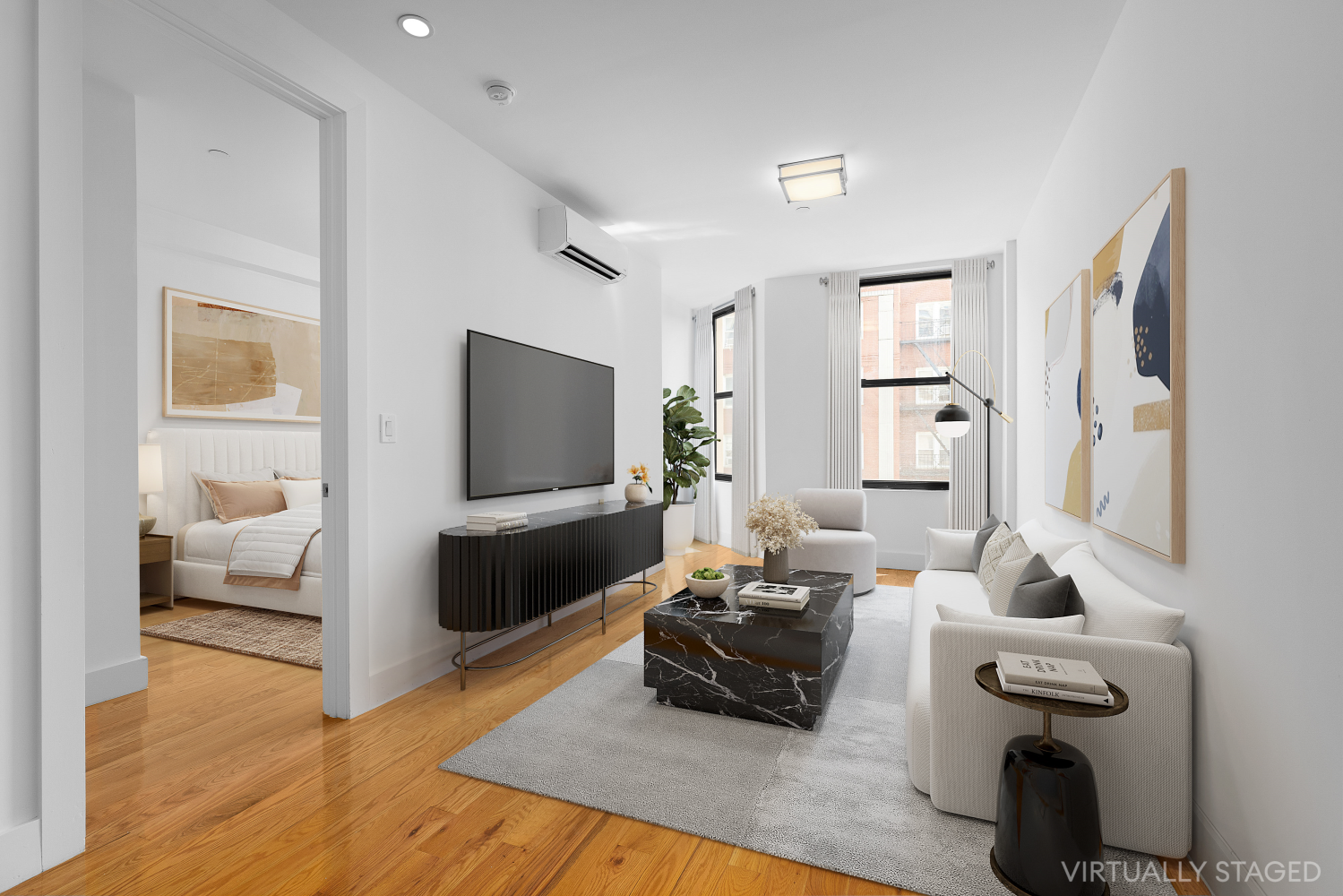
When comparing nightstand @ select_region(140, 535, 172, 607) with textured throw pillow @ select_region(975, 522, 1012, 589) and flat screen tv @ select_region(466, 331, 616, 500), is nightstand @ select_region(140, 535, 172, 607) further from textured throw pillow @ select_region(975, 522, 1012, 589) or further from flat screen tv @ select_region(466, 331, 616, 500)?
textured throw pillow @ select_region(975, 522, 1012, 589)

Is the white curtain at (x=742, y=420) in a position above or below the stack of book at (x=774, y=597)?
above

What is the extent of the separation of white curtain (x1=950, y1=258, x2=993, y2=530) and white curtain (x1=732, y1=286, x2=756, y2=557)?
6.12 feet

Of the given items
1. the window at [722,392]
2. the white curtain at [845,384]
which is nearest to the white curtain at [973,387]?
the white curtain at [845,384]

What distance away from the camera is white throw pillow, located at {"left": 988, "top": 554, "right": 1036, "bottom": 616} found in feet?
8.78

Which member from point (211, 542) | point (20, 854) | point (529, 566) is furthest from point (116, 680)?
point (529, 566)

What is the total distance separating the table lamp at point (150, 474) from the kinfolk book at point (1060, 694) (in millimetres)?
4896

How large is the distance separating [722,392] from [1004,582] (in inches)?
192

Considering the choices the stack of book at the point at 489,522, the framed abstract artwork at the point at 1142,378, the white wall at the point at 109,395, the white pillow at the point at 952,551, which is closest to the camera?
the framed abstract artwork at the point at 1142,378

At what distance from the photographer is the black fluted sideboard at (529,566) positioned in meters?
2.96

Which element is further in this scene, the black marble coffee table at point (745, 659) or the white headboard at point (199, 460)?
the white headboard at point (199, 460)

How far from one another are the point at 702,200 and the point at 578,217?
0.81 metres

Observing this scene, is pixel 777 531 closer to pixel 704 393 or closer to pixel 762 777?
pixel 762 777

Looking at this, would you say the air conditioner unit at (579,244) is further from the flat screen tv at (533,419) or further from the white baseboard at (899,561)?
the white baseboard at (899,561)

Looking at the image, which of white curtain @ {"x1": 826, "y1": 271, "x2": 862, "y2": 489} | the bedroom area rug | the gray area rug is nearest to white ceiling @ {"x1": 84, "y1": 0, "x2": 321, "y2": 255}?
the bedroom area rug
